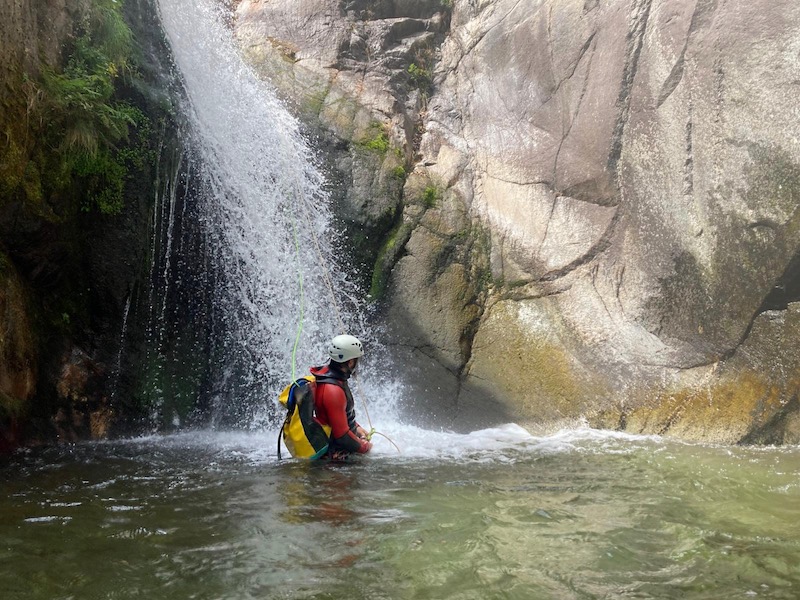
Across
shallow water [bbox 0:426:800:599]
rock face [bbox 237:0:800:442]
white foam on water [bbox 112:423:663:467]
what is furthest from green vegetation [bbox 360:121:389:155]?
shallow water [bbox 0:426:800:599]

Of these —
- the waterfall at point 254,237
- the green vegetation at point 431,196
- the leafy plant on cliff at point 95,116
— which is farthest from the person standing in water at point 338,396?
the green vegetation at point 431,196

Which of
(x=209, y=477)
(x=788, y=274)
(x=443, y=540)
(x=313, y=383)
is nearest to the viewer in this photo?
(x=443, y=540)

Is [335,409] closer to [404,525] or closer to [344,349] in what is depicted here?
[344,349]

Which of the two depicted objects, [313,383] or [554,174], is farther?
[554,174]

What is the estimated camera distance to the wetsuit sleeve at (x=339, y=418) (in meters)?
5.45

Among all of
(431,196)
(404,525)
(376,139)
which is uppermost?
(376,139)

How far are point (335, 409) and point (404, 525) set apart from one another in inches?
70.7

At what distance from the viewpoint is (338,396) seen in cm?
545

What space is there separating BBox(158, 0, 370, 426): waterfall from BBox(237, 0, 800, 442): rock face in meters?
0.76

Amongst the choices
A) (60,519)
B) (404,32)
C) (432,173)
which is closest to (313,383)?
(60,519)

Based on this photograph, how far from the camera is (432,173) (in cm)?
952

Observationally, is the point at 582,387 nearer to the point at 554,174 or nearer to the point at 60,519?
the point at 554,174

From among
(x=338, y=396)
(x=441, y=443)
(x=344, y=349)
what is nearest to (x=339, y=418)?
(x=338, y=396)

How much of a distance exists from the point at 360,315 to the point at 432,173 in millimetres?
2554
